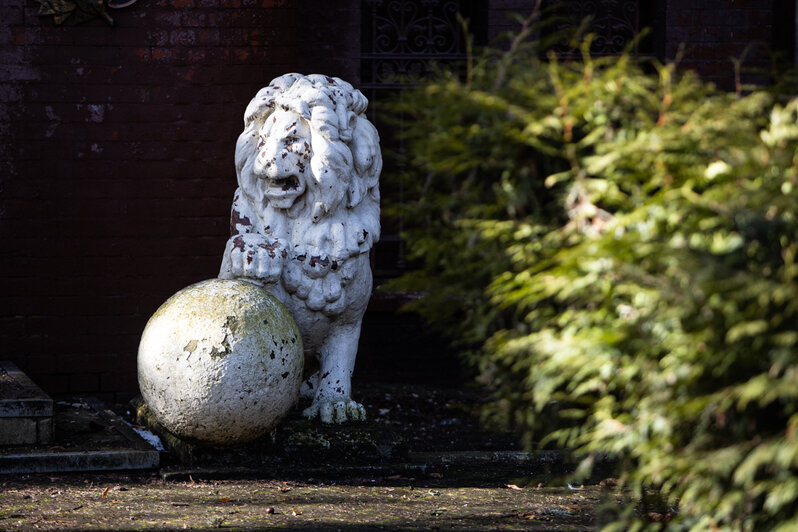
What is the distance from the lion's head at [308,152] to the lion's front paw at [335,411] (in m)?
0.81

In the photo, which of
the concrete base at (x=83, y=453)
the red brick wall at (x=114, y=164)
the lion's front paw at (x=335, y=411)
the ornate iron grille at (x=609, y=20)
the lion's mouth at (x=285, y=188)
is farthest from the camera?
the ornate iron grille at (x=609, y=20)

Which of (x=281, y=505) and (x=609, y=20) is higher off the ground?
(x=609, y=20)

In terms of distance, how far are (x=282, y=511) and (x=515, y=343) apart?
1.90m

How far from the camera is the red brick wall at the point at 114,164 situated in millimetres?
6816

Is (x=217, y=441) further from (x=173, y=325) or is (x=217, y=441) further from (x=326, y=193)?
(x=326, y=193)

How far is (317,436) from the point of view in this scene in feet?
16.1

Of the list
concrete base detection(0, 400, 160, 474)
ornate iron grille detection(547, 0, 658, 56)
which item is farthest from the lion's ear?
ornate iron grille detection(547, 0, 658, 56)

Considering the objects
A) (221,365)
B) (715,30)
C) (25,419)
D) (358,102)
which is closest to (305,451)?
(221,365)

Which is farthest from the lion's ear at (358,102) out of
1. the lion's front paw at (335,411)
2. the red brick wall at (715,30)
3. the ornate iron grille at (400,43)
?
the red brick wall at (715,30)

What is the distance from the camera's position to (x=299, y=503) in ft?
14.3

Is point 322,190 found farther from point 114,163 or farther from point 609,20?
point 609,20

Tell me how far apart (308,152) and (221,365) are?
1094mm

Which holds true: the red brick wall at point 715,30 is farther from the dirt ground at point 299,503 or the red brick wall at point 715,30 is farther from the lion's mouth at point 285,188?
the dirt ground at point 299,503

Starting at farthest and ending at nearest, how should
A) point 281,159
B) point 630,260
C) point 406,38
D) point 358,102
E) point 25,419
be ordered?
point 406,38
point 358,102
point 25,419
point 281,159
point 630,260
